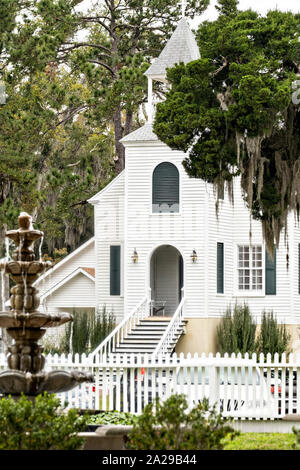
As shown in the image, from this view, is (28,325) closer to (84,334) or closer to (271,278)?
(84,334)

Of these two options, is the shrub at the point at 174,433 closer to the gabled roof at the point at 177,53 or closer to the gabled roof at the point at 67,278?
the gabled roof at the point at 177,53

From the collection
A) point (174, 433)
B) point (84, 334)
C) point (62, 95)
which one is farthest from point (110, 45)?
point (174, 433)

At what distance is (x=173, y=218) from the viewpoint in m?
32.2

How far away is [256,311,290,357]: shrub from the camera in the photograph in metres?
31.3

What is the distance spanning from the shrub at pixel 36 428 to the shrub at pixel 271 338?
21130 millimetres

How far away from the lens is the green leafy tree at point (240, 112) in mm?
22891

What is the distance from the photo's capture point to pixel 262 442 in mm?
15609

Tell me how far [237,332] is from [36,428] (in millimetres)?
21493

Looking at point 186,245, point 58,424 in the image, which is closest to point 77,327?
point 186,245

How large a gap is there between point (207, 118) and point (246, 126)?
37.9 inches

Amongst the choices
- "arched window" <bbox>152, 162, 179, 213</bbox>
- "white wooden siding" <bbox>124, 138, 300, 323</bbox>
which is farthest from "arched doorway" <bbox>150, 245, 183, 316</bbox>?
"arched window" <bbox>152, 162, 179, 213</bbox>

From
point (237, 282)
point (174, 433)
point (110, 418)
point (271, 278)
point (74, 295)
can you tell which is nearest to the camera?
point (174, 433)

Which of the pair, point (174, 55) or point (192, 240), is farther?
point (174, 55)
